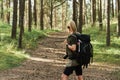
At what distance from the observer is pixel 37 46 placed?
23547 millimetres

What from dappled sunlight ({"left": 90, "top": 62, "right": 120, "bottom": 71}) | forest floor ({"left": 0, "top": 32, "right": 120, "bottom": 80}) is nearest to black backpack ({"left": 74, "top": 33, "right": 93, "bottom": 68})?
forest floor ({"left": 0, "top": 32, "right": 120, "bottom": 80})

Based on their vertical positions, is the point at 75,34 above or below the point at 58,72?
above

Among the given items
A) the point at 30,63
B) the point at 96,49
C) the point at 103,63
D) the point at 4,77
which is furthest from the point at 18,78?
the point at 96,49

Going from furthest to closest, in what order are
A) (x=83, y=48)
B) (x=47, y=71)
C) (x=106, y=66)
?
(x=106, y=66) → (x=47, y=71) → (x=83, y=48)

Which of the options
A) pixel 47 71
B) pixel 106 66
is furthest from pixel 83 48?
pixel 106 66

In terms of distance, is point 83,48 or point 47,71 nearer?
point 83,48

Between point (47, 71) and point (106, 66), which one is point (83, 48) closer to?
point (47, 71)

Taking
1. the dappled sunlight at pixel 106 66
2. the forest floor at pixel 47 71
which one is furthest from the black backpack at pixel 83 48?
the dappled sunlight at pixel 106 66

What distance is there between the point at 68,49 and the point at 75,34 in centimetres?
43

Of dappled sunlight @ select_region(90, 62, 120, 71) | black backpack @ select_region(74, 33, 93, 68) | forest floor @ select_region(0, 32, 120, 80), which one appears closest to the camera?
black backpack @ select_region(74, 33, 93, 68)

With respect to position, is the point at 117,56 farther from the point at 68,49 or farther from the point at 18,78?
the point at 68,49

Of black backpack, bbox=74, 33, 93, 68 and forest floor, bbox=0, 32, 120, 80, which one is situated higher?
black backpack, bbox=74, 33, 93, 68

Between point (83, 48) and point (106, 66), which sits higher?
point (83, 48)

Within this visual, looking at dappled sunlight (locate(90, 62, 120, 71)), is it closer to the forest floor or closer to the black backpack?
the forest floor
